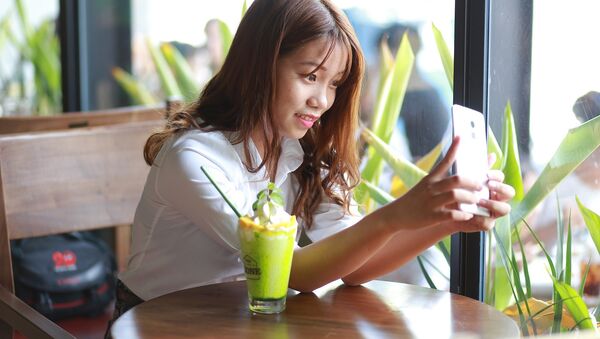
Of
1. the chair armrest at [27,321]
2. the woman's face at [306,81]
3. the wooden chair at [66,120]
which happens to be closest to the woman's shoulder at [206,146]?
the woman's face at [306,81]

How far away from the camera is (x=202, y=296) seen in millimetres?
1463

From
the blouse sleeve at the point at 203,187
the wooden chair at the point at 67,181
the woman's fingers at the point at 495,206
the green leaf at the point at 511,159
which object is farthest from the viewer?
the wooden chair at the point at 67,181

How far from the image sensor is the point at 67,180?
219 centimetres

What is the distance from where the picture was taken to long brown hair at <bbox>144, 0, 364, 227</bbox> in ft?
5.20

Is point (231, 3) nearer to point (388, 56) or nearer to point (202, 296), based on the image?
point (388, 56)

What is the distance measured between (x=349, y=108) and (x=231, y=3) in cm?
173

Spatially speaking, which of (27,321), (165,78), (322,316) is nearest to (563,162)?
(322,316)

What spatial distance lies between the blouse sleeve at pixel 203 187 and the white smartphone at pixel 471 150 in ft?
A: 1.21

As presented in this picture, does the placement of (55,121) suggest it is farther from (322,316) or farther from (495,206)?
(495,206)

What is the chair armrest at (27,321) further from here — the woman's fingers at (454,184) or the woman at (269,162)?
the woman's fingers at (454,184)

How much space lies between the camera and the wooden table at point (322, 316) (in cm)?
128

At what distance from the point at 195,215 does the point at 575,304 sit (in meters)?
0.67

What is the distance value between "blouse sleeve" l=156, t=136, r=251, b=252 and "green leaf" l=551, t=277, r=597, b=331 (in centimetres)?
57

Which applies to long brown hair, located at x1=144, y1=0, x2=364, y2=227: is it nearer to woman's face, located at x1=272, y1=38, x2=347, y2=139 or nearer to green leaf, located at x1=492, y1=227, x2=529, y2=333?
woman's face, located at x1=272, y1=38, x2=347, y2=139
